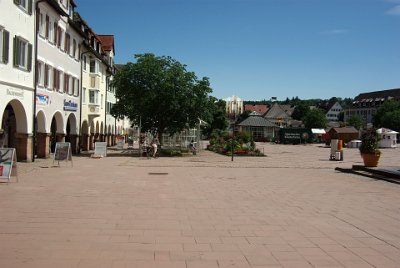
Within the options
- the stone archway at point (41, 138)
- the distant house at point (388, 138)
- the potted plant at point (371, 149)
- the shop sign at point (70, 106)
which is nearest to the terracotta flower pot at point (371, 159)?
the potted plant at point (371, 149)

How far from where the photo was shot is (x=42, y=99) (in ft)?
85.8

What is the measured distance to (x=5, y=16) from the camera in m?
19.9

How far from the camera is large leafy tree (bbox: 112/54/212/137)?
35.3m

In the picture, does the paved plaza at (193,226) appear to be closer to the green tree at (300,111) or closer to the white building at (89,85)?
the white building at (89,85)

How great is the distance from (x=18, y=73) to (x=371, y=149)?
58.3 ft

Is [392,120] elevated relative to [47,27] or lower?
lower

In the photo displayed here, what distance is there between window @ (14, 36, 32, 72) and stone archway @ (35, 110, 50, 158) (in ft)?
14.7

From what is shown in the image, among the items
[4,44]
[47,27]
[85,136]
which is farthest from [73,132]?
[4,44]

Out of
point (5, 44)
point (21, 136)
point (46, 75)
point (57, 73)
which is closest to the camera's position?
point (5, 44)

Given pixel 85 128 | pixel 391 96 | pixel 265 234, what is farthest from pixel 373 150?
pixel 391 96

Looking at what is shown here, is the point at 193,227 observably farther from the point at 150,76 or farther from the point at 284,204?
the point at 150,76

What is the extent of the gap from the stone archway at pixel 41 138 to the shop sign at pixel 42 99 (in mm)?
872

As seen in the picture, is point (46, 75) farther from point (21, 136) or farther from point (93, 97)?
point (93, 97)

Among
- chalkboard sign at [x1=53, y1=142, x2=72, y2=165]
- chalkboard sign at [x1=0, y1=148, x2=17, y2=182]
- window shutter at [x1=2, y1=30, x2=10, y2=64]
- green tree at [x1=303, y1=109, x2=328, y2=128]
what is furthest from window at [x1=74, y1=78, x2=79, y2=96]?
green tree at [x1=303, y1=109, x2=328, y2=128]
